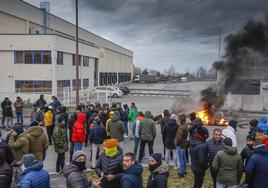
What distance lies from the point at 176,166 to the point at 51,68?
78.3ft

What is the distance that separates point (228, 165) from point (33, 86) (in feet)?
91.8

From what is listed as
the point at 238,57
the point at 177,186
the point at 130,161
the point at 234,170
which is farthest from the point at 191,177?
the point at 238,57

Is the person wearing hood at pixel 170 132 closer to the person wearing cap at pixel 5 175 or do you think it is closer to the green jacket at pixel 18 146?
the green jacket at pixel 18 146

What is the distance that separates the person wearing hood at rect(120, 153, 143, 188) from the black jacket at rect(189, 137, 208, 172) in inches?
95.9

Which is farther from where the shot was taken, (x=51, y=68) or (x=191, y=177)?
(x=51, y=68)

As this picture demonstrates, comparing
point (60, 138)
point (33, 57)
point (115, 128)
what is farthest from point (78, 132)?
point (33, 57)

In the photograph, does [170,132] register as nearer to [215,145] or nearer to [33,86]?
[215,145]

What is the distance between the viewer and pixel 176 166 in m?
9.75

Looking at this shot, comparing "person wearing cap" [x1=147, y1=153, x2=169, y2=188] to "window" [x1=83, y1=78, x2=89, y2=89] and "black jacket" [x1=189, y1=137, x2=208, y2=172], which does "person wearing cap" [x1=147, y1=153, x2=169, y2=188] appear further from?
"window" [x1=83, y1=78, x2=89, y2=89]

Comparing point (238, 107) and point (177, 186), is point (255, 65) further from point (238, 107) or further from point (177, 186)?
point (177, 186)

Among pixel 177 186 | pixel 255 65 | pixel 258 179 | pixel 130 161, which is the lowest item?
pixel 177 186

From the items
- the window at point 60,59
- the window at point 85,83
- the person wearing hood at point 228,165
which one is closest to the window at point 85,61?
the window at point 85,83

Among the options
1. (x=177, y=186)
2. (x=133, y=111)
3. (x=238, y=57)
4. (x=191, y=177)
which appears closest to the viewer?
(x=177, y=186)

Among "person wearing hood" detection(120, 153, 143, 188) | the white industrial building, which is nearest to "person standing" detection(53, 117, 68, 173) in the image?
"person wearing hood" detection(120, 153, 143, 188)
